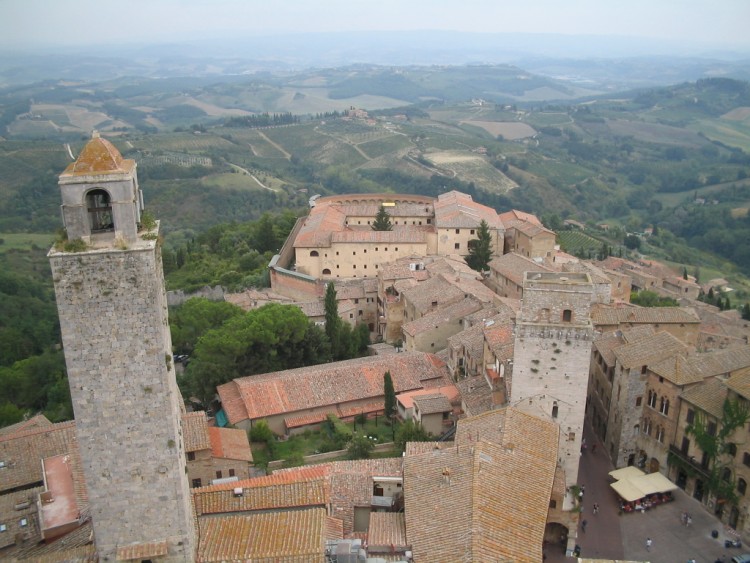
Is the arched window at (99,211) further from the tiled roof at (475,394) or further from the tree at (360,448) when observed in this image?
the tiled roof at (475,394)

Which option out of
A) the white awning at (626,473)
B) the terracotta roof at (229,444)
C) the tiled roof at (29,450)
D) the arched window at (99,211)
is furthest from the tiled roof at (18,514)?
the white awning at (626,473)

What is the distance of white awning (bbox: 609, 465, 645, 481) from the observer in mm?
30417

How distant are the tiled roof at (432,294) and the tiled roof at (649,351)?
13455mm

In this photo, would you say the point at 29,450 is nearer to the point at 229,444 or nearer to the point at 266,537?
the point at 229,444

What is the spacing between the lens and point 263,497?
2305 cm

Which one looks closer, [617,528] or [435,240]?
[617,528]

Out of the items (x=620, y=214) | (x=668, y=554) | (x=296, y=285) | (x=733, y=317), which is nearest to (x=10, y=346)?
(x=296, y=285)

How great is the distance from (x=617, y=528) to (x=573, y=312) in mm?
9158

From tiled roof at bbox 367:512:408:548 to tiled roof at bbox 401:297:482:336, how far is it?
1923 cm

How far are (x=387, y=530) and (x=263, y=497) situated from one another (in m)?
4.31

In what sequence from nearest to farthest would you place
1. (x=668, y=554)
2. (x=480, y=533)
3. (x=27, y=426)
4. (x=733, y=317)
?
(x=480, y=533) → (x=668, y=554) → (x=27, y=426) → (x=733, y=317)

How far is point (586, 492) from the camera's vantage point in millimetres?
30297

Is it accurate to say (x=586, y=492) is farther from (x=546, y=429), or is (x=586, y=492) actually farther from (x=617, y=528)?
(x=546, y=429)

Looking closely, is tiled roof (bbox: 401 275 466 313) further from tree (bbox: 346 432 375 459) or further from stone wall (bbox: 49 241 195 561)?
stone wall (bbox: 49 241 195 561)
